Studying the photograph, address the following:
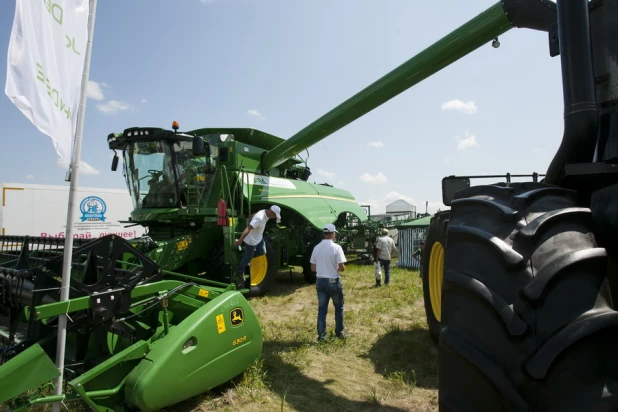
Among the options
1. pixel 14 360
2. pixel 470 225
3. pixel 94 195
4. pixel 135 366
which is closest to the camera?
pixel 470 225

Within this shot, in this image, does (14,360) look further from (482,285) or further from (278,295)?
(278,295)

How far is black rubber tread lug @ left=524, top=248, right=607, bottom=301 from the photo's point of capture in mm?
1263

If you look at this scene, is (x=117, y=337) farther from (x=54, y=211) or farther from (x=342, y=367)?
(x=54, y=211)

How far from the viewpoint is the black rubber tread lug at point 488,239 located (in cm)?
133

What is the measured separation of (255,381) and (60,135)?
2472 mm

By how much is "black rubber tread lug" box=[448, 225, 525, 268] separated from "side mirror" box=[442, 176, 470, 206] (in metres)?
1.63

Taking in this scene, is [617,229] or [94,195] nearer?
[617,229]

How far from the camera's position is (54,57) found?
96.7 inches

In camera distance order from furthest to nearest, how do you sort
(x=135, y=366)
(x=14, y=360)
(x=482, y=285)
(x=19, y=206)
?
1. (x=19, y=206)
2. (x=135, y=366)
3. (x=14, y=360)
4. (x=482, y=285)

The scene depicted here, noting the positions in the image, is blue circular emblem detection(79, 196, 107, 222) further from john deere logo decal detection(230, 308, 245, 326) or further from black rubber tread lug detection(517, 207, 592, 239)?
black rubber tread lug detection(517, 207, 592, 239)

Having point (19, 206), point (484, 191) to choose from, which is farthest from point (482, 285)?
point (19, 206)

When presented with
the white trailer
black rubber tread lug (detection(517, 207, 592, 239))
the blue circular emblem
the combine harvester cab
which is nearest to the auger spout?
the combine harvester cab

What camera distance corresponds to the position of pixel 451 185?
3.15 metres

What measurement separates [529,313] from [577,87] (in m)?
1.03
